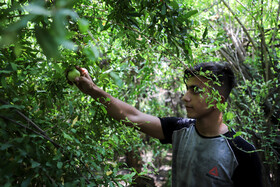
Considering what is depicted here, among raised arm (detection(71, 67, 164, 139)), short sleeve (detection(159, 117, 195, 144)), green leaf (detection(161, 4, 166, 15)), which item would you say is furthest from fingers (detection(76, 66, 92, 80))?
short sleeve (detection(159, 117, 195, 144))

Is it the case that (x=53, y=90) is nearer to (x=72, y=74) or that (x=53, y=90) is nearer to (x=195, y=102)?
(x=72, y=74)

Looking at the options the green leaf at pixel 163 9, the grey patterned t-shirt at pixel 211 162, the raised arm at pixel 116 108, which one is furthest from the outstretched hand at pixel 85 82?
the grey patterned t-shirt at pixel 211 162

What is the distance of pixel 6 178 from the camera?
25.4 inches

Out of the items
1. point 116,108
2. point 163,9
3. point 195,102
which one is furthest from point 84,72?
point 195,102

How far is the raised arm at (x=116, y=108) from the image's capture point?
136 cm

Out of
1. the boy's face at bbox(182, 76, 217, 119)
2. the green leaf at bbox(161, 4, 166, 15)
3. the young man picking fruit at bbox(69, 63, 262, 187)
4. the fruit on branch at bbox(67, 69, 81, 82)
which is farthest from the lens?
the boy's face at bbox(182, 76, 217, 119)

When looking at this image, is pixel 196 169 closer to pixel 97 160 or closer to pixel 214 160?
pixel 214 160

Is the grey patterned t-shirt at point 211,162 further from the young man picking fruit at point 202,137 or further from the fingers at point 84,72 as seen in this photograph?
the fingers at point 84,72

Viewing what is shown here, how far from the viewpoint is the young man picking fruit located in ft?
4.78

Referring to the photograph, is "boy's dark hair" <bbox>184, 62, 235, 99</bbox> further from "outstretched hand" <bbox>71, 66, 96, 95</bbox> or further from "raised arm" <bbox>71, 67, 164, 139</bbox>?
"outstretched hand" <bbox>71, 66, 96, 95</bbox>

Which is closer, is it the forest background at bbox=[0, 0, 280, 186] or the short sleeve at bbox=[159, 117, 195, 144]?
the forest background at bbox=[0, 0, 280, 186]

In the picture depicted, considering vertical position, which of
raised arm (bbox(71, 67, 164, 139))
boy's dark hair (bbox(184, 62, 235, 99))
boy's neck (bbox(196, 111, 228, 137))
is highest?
boy's dark hair (bbox(184, 62, 235, 99))

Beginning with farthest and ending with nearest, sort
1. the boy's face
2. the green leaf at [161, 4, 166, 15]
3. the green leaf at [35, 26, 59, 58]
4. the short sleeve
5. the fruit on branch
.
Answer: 1. the short sleeve
2. the boy's face
3. the fruit on branch
4. the green leaf at [161, 4, 166, 15]
5. the green leaf at [35, 26, 59, 58]

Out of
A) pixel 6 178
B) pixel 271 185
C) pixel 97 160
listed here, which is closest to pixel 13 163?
pixel 6 178
